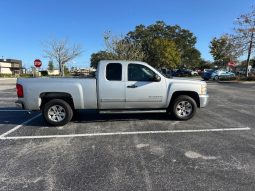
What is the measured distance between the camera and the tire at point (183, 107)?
7.91 meters

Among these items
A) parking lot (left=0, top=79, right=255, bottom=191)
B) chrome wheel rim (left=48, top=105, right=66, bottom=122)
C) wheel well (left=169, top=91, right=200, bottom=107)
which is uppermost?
wheel well (left=169, top=91, right=200, bottom=107)

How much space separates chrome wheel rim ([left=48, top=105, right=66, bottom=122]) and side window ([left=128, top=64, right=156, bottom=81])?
226 cm

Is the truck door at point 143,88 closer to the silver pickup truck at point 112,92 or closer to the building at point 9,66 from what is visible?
the silver pickup truck at point 112,92

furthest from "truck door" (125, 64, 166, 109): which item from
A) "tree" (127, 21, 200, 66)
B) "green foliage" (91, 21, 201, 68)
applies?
"tree" (127, 21, 200, 66)

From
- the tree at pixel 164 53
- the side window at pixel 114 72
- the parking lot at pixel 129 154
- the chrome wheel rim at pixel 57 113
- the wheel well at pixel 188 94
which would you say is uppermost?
the tree at pixel 164 53

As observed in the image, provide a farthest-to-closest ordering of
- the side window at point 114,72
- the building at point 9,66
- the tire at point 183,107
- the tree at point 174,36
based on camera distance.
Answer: the building at point 9,66 < the tree at point 174,36 < the tire at point 183,107 < the side window at point 114,72

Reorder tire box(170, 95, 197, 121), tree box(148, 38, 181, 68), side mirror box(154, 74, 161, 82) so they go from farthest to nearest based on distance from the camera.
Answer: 1. tree box(148, 38, 181, 68)
2. tire box(170, 95, 197, 121)
3. side mirror box(154, 74, 161, 82)

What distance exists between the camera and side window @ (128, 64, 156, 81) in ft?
25.0

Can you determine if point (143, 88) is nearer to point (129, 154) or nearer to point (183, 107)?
point (183, 107)

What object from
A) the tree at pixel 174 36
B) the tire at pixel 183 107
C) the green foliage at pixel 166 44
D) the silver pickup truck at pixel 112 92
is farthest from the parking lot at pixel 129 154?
the tree at pixel 174 36

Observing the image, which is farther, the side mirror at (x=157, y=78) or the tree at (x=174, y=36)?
the tree at (x=174, y=36)

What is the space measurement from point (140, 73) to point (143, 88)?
1.55 feet

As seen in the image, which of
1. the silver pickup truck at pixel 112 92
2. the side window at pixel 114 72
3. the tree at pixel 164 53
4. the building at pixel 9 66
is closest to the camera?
the silver pickup truck at pixel 112 92

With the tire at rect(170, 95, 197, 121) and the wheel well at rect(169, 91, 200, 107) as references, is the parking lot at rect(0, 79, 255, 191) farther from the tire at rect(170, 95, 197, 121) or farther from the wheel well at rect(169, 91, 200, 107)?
the wheel well at rect(169, 91, 200, 107)
